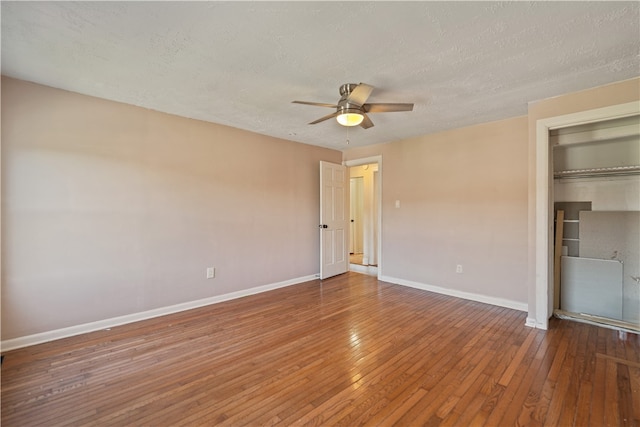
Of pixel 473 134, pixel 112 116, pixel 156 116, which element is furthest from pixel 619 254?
pixel 112 116

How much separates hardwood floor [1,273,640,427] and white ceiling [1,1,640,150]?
2387 millimetres

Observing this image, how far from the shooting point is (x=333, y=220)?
5.26m

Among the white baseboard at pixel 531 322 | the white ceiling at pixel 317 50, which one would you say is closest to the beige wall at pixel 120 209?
the white ceiling at pixel 317 50

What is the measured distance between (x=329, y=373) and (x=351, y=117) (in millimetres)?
2132

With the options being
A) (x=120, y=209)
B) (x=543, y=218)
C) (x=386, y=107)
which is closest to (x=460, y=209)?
(x=543, y=218)

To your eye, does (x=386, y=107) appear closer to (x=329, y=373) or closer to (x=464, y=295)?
(x=329, y=373)

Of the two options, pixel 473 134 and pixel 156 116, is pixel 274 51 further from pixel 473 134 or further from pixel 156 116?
pixel 473 134

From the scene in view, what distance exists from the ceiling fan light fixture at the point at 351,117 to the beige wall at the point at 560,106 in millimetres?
1917

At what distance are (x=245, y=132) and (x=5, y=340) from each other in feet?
10.7

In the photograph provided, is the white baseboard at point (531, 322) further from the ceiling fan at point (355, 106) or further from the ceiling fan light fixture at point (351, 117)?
the ceiling fan light fixture at point (351, 117)

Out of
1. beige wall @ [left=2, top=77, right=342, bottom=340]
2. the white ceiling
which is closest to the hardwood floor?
beige wall @ [left=2, top=77, right=342, bottom=340]

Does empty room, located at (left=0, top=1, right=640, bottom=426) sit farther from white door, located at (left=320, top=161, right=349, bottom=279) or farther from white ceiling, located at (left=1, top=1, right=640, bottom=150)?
white door, located at (left=320, top=161, right=349, bottom=279)

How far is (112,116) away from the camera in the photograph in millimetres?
3018

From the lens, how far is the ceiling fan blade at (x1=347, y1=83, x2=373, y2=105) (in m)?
2.28
